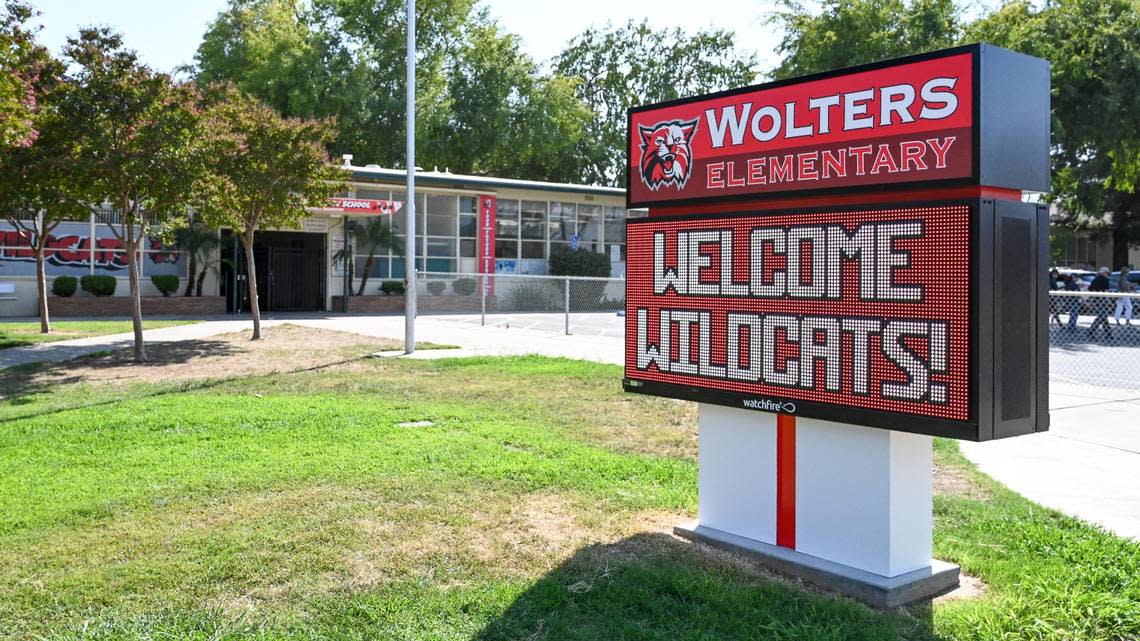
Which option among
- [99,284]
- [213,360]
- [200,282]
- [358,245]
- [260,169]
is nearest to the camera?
[213,360]

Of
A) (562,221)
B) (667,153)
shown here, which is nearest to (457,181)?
(562,221)

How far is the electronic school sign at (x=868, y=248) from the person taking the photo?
434cm

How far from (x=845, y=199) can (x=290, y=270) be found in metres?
28.6

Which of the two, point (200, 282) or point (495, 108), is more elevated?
point (495, 108)

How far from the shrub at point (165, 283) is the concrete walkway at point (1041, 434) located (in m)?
4.56

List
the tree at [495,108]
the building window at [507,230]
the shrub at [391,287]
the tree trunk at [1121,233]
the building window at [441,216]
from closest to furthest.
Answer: the shrub at [391,287]
the building window at [441,216]
the building window at [507,230]
the tree trunk at [1121,233]
the tree at [495,108]

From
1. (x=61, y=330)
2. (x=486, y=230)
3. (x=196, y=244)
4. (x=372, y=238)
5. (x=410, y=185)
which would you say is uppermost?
(x=486, y=230)

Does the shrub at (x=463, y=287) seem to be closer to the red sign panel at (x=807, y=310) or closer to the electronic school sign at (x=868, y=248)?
the red sign panel at (x=807, y=310)

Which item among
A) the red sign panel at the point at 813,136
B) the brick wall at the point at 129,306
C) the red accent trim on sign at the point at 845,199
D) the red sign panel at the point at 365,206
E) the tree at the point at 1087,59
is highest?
the tree at the point at 1087,59

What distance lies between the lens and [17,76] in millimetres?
13344

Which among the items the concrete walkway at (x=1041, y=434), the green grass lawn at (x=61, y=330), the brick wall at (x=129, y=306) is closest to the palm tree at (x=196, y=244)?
the brick wall at (x=129, y=306)

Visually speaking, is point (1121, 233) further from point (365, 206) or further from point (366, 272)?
point (365, 206)

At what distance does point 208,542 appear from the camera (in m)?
5.27

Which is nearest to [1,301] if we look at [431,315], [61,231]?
[61,231]
